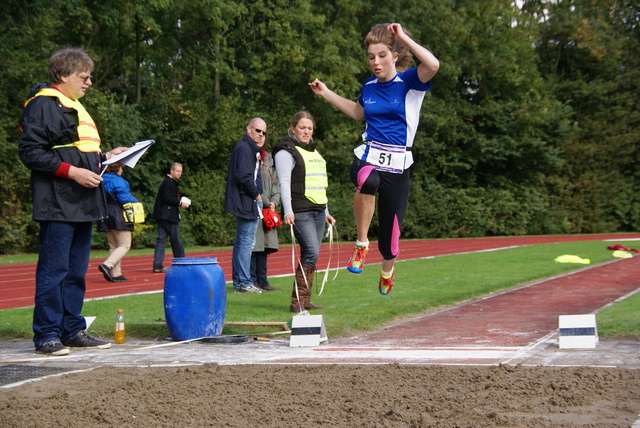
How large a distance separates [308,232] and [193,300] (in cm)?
177

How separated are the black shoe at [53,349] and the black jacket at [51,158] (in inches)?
42.9

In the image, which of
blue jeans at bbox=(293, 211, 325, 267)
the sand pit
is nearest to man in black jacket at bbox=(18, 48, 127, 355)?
the sand pit

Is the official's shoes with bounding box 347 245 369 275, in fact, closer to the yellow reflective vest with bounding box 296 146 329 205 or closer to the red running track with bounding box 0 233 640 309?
the yellow reflective vest with bounding box 296 146 329 205

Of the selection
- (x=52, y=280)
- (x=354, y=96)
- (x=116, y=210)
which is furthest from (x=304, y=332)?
(x=354, y=96)

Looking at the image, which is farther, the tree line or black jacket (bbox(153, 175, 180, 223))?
the tree line

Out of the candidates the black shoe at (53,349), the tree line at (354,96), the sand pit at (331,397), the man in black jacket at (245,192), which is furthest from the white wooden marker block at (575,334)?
the tree line at (354,96)

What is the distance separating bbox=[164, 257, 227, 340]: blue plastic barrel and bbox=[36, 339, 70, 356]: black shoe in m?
1.10

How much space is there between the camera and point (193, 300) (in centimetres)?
734

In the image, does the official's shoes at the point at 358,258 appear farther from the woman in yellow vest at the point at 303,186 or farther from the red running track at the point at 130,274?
the red running track at the point at 130,274

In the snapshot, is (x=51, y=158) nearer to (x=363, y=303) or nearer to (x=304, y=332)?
(x=304, y=332)

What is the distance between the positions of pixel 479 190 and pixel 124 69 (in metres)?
15.9

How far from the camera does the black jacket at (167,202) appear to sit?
1385 cm

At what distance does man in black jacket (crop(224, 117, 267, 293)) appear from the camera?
412 inches

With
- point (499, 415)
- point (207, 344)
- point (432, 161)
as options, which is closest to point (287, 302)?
point (207, 344)
